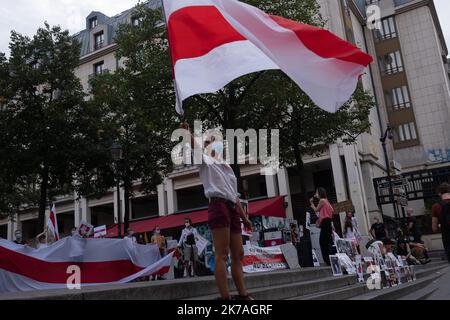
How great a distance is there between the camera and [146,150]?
19.9 m

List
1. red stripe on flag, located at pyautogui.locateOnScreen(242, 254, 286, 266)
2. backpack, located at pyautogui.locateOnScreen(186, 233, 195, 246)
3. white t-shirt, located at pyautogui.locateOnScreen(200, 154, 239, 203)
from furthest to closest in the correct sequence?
backpack, located at pyautogui.locateOnScreen(186, 233, 195, 246) → red stripe on flag, located at pyautogui.locateOnScreen(242, 254, 286, 266) → white t-shirt, located at pyautogui.locateOnScreen(200, 154, 239, 203)

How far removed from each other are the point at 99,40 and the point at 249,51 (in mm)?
38402

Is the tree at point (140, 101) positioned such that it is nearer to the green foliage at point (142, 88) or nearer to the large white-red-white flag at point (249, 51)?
the green foliage at point (142, 88)

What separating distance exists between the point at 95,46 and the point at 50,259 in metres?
34.3

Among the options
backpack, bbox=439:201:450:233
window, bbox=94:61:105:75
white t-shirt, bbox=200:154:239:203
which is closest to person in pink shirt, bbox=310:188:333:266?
backpack, bbox=439:201:450:233

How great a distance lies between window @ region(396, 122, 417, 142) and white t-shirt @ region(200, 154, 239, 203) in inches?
1404

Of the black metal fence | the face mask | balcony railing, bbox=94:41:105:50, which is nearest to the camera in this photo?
the face mask

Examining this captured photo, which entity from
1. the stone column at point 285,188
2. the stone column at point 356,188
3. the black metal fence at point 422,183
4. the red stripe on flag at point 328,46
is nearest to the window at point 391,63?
the black metal fence at point 422,183

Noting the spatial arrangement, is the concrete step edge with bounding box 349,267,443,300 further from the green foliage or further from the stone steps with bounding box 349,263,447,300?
the green foliage

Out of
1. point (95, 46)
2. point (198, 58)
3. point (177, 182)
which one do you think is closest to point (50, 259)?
point (198, 58)

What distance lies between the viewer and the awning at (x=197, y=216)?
2623 cm

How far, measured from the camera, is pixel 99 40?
41.2 metres

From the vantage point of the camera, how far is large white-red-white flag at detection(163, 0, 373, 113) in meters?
5.60

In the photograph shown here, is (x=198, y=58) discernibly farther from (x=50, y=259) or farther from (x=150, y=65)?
(x=150, y=65)
